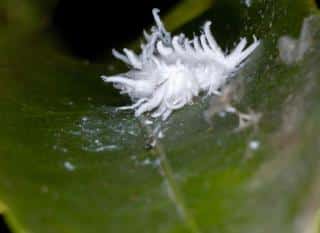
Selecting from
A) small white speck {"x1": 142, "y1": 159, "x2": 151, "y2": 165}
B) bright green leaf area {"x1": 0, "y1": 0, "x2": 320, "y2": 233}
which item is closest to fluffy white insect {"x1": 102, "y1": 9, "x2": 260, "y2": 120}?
bright green leaf area {"x1": 0, "y1": 0, "x2": 320, "y2": 233}

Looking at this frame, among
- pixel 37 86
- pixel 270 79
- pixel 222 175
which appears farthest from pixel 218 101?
pixel 37 86

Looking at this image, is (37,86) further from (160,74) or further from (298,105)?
(298,105)

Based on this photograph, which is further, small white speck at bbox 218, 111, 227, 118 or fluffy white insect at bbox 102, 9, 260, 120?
fluffy white insect at bbox 102, 9, 260, 120

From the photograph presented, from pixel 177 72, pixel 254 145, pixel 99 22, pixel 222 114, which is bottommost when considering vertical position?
pixel 254 145

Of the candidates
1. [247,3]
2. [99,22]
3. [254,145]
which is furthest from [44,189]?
[99,22]

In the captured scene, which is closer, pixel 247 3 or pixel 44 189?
pixel 44 189

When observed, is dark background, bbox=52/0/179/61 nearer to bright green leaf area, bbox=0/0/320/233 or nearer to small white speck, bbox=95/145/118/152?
bright green leaf area, bbox=0/0/320/233

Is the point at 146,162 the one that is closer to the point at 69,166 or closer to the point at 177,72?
the point at 69,166
